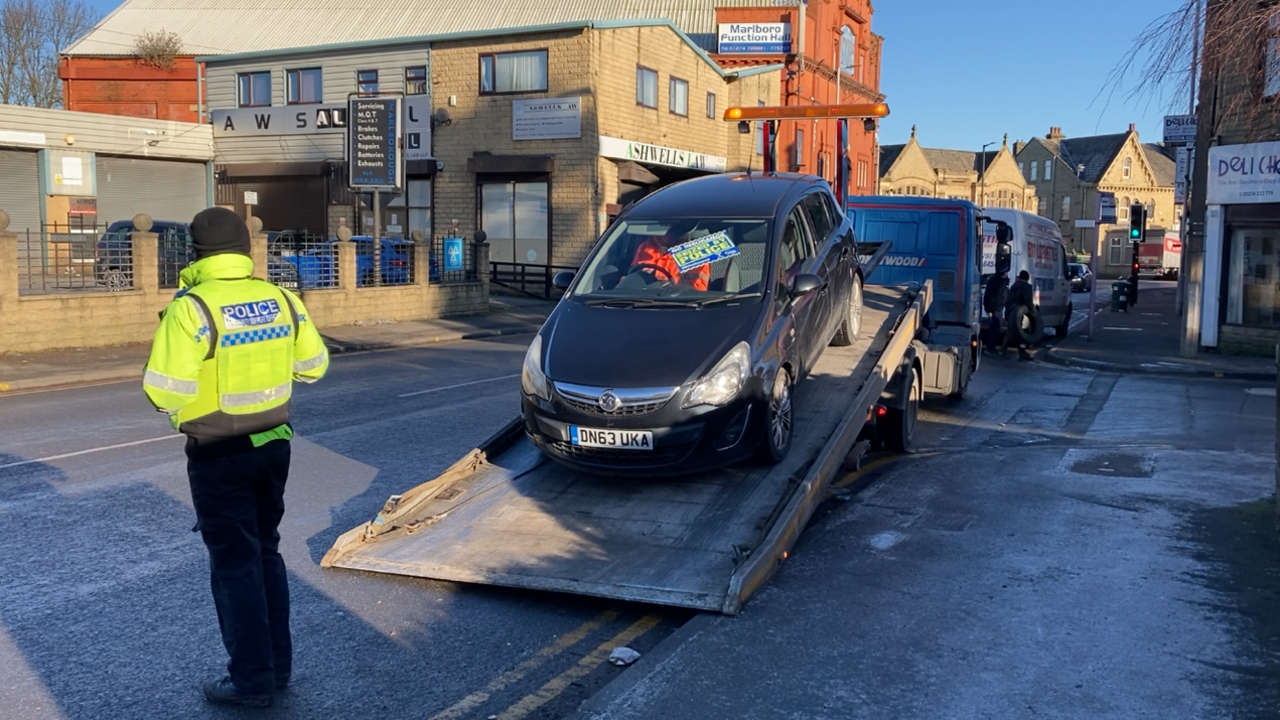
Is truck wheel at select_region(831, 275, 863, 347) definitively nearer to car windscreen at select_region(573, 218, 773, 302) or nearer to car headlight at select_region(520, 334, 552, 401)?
car windscreen at select_region(573, 218, 773, 302)

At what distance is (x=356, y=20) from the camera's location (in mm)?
46688

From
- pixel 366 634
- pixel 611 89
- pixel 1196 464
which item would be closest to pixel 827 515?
pixel 366 634

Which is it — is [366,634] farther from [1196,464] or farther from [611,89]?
[611,89]

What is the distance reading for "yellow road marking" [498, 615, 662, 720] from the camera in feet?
14.7

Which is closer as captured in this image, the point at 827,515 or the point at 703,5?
the point at 827,515

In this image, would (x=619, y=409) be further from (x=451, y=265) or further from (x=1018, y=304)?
(x=451, y=265)

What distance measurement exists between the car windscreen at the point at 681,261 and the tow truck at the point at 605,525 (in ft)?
3.75

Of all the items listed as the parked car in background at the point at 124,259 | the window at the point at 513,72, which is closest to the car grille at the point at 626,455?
the parked car in background at the point at 124,259

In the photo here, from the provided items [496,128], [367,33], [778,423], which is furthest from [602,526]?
[367,33]

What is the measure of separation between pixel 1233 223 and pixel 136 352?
19.0 m

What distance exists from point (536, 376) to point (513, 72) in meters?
26.5

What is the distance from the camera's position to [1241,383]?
56.5ft

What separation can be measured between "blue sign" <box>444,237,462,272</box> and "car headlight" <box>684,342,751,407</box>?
20.4 meters

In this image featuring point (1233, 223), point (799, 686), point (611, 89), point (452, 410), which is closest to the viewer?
point (799, 686)
